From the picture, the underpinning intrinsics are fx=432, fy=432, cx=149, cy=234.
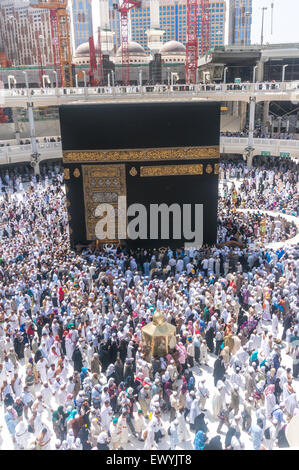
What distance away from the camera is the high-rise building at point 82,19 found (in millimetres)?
97875

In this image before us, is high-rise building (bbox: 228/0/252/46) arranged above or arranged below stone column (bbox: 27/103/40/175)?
above

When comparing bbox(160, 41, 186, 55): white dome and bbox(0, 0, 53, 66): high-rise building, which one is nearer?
bbox(160, 41, 186, 55): white dome

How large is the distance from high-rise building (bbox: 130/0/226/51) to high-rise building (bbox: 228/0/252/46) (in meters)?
2.01

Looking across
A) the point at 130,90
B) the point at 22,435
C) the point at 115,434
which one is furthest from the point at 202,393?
the point at 130,90

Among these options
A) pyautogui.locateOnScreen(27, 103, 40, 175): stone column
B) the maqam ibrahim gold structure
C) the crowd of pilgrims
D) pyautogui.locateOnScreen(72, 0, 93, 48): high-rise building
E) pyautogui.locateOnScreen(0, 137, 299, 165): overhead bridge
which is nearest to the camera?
the crowd of pilgrims

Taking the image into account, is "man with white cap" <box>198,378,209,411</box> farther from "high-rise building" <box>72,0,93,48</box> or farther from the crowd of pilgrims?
"high-rise building" <box>72,0,93,48</box>

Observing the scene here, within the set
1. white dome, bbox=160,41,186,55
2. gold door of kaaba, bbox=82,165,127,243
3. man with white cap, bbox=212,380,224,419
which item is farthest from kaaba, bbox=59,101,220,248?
white dome, bbox=160,41,186,55

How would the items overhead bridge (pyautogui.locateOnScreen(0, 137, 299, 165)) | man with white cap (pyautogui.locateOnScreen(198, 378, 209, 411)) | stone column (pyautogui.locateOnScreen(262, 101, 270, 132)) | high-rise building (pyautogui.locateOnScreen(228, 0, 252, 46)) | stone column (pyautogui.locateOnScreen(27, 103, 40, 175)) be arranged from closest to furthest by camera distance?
man with white cap (pyautogui.locateOnScreen(198, 378, 209, 411)) < overhead bridge (pyautogui.locateOnScreen(0, 137, 299, 165)) < stone column (pyautogui.locateOnScreen(27, 103, 40, 175)) < stone column (pyautogui.locateOnScreen(262, 101, 270, 132)) < high-rise building (pyautogui.locateOnScreen(228, 0, 252, 46))

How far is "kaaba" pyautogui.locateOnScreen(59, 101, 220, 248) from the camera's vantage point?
13.7 m

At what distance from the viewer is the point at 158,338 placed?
820 centimetres

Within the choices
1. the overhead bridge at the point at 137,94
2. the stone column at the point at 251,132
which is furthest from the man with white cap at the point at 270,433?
the stone column at the point at 251,132

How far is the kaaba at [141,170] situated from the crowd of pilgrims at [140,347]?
0.93m

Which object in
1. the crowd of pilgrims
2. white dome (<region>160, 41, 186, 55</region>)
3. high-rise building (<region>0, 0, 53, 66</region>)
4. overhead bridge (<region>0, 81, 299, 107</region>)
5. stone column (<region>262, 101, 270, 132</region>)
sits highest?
high-rise building (<region>0, 0, 53, 66</region>)

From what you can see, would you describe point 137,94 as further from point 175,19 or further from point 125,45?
point 175,19
